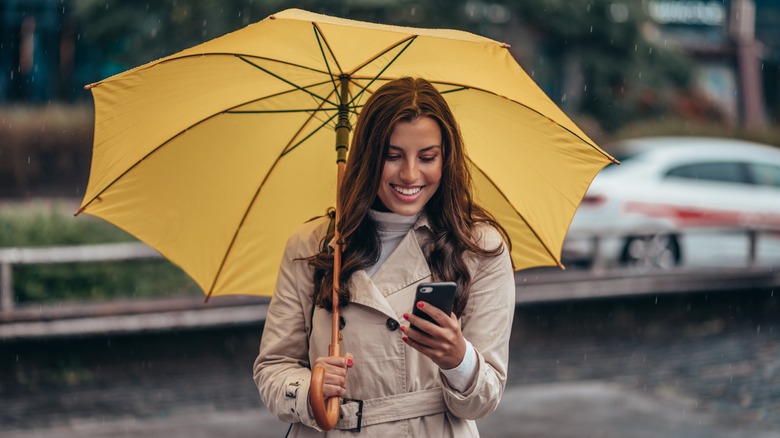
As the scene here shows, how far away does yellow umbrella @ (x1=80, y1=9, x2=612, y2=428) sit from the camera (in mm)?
3229

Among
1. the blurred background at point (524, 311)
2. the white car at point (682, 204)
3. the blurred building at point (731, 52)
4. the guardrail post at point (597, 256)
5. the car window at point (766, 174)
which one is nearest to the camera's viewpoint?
the blurred background at point (524, 311)

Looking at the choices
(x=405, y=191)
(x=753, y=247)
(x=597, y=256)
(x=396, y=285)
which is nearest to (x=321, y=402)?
(x=396, y=285)

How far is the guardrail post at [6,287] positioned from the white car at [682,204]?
236 inches

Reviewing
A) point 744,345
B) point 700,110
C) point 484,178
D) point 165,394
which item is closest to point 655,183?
point 744,345

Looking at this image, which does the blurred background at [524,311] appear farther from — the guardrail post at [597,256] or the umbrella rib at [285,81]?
the umbrella rib at [285,81]

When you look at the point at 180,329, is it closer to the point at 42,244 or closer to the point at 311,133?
the point at 42,244

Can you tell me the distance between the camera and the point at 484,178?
3.54 meters

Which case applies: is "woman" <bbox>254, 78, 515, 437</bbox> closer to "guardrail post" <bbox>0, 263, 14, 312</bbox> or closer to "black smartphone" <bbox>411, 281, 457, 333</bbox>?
"black smartphone" <bbox>411, 281, 457, 333</bbox>

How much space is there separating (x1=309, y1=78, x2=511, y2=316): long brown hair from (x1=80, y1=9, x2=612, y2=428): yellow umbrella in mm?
334

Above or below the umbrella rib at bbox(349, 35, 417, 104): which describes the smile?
below

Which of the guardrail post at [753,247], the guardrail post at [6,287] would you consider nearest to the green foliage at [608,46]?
the guardrail post at [753,247]

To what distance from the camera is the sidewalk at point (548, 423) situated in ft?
24.1

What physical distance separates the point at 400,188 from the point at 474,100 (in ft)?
2.40

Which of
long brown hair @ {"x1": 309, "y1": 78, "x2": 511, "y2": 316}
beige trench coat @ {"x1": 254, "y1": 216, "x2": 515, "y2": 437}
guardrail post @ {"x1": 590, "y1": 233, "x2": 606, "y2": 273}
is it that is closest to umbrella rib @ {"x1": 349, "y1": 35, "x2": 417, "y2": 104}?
long brown hair @ {"x1": 309, "y1": 78, "x2": 511, "y2": 316}
